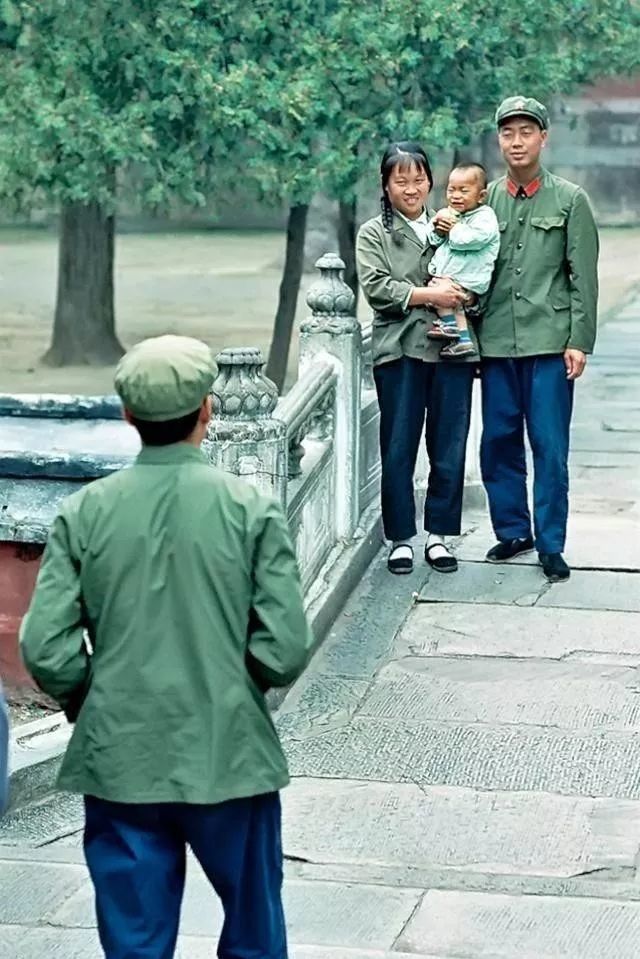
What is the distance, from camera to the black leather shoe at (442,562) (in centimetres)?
845

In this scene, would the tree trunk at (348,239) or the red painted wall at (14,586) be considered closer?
the red painted wall at (14,586)

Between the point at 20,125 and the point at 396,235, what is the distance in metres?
8.28

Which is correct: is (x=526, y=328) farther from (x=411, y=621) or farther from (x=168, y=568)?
Result: (x=168, y=568)

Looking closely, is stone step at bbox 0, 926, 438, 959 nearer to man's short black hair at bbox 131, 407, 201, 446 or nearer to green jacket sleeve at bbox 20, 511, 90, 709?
green jacket sleeve at bbox 20, 511, 90, 709

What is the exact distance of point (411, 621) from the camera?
7836mm

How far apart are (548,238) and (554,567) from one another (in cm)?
143

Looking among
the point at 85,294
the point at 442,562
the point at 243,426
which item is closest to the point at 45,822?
the point at 243,426

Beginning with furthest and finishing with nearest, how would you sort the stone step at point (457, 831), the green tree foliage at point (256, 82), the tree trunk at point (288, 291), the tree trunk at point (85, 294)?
the tree trunk at point (85, 294) < the tree trunk at point (288, 291) < the green tree foliage at point (256, 82) < the stone step at point (457, 831)

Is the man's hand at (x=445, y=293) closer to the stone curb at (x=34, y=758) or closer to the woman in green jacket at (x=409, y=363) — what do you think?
the woman in green jacket at (x=409, y=363)

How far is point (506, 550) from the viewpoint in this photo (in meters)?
8.59

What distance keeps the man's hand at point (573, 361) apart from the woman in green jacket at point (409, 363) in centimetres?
40

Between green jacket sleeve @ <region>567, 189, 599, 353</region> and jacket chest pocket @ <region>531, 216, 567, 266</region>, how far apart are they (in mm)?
35

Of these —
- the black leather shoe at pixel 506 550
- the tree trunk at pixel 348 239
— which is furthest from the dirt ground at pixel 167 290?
the black leather shoe at pixel 506 550

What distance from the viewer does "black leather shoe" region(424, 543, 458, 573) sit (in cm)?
845
